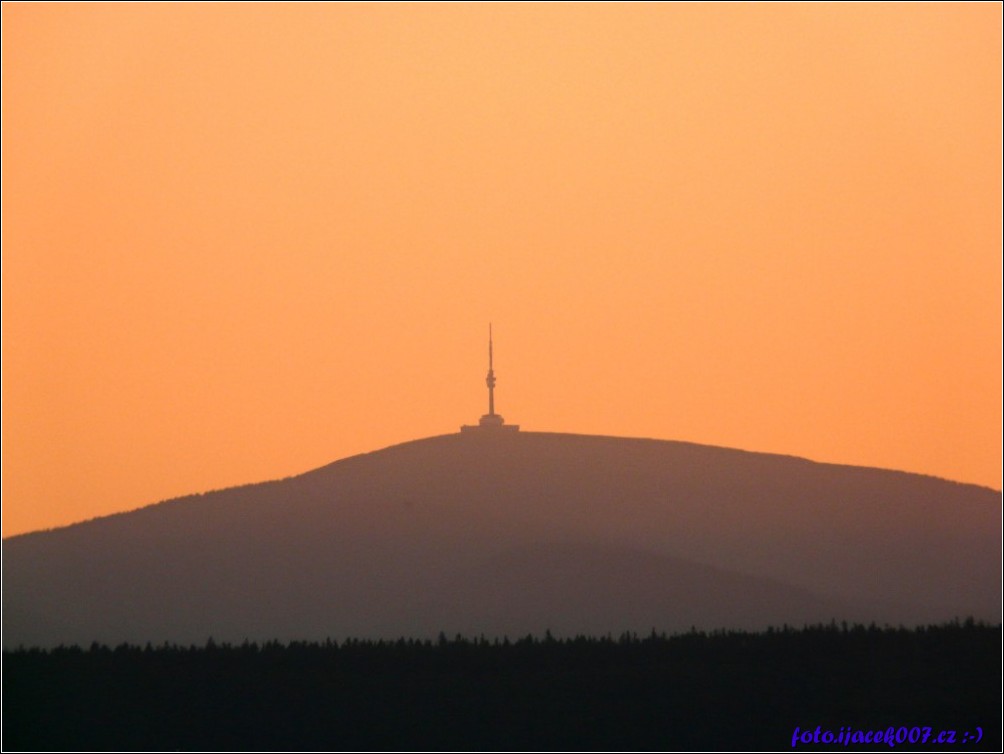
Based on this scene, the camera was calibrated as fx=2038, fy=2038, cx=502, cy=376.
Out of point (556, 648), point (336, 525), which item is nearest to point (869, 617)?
point (336, 525)

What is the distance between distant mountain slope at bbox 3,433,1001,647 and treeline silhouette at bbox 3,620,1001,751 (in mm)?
93057

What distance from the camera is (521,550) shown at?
530 ft

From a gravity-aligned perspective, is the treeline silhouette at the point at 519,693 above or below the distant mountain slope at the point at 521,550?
below

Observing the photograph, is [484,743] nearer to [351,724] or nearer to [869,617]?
[351,724]

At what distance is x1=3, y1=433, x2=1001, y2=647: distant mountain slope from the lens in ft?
488

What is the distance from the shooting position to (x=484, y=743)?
130 feet

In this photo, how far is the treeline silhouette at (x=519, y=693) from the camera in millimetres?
39656

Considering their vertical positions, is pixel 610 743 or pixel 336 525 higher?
pixel 336 525

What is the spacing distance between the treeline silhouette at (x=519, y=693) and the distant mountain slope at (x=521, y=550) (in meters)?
93.1

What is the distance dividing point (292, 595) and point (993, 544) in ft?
188

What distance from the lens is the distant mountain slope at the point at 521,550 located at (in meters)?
149

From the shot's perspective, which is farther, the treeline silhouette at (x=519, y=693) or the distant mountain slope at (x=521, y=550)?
the distant mountain slope at (x=521, y=550)

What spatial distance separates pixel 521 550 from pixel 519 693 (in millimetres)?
118118

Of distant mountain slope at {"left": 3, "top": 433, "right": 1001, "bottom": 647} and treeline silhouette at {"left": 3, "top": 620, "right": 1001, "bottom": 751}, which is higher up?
distant mountain slope at {"left": 3, "top": 433, "right": 1001, "bottom": 647}
